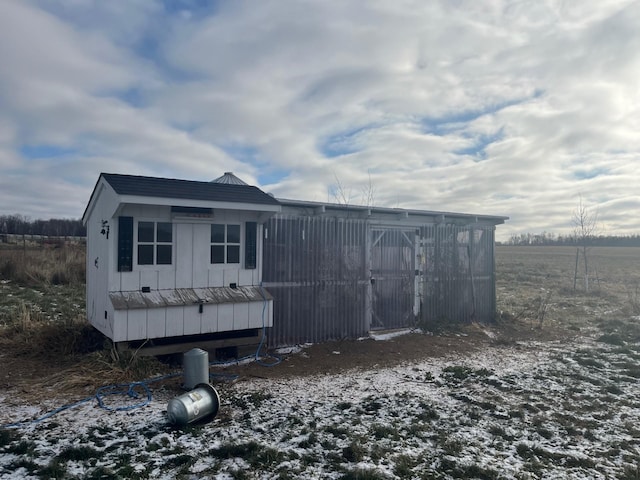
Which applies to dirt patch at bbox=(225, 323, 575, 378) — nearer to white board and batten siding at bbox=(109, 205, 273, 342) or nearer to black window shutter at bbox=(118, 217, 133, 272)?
white board and batten siding at bbox=(109, 205, 273, 342)

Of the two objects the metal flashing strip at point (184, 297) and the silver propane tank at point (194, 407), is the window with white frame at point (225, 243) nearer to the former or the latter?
the metal flashing strip at point (184, 297)

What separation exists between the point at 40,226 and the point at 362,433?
45.0 m

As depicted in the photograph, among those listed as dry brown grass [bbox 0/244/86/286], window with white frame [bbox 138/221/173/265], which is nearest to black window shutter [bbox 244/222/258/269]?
window with white frame [bbox 138/221/173/265]

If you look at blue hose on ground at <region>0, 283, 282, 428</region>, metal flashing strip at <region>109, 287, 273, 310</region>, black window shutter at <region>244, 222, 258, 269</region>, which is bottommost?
blue hose on ground at <region>0, 283, 282, 428</region>

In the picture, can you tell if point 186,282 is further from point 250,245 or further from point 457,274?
point 457,274

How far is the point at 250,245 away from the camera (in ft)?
24.0

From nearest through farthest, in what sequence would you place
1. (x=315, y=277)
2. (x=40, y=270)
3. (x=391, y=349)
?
1. (x=391, y=349)
2. (x=315, y=277)
3. (x=40, y=270)

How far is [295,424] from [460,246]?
24.0 feet

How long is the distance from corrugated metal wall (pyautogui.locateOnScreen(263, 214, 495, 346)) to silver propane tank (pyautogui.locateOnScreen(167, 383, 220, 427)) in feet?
10.5

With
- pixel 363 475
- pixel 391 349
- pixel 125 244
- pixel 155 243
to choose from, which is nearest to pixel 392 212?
pixel 391 349

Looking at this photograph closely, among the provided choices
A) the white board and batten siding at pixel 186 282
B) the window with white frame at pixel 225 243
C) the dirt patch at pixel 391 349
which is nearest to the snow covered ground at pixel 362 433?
the dirt patch at pixel 391 349

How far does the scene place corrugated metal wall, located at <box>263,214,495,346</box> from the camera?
7.96 meters

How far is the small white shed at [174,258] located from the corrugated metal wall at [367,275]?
693mm

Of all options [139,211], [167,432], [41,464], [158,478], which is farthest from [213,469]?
[139,211]
